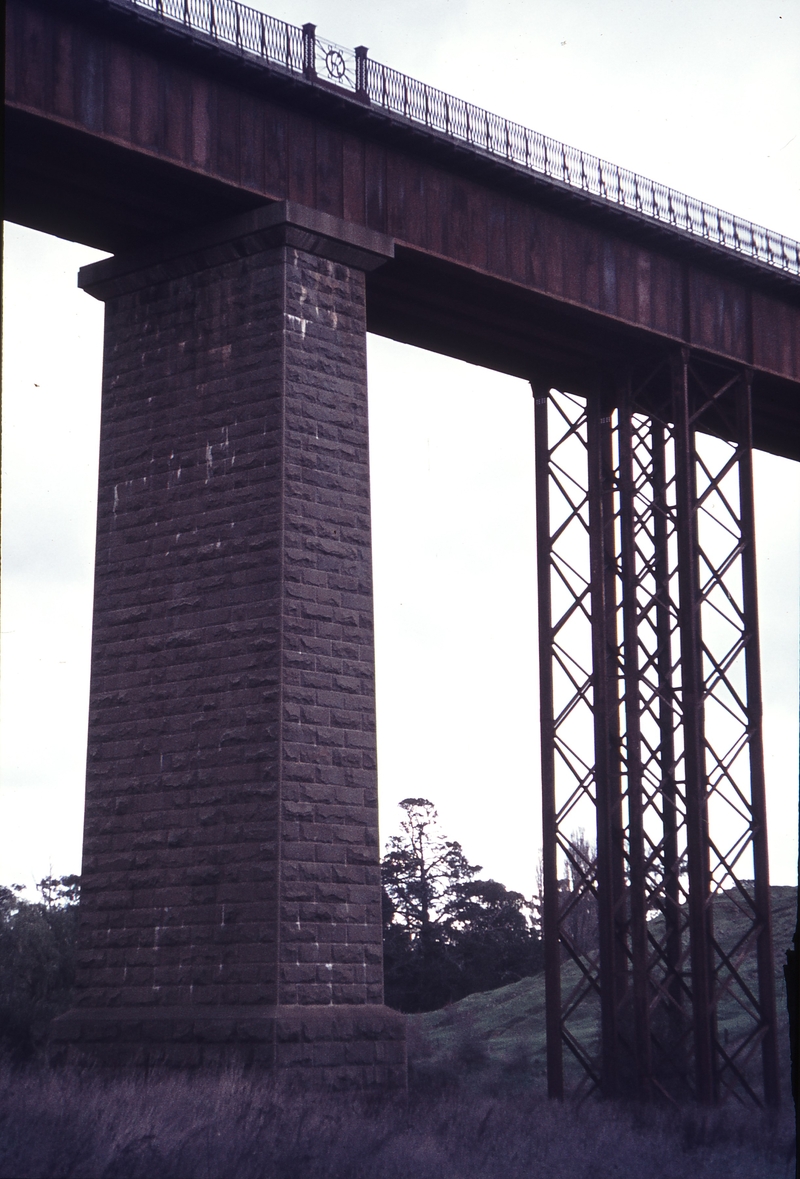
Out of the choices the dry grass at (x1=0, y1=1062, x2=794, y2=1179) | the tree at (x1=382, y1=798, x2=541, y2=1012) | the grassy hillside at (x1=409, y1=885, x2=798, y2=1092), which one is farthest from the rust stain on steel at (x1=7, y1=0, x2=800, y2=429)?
the tree at (x1=382, y1=798, x2=541, y2=1012)

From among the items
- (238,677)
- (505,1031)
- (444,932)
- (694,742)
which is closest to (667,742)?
(694,742)

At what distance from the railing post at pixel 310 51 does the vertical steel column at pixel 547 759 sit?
22.5 ft

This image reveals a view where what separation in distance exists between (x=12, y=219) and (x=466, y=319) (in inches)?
252

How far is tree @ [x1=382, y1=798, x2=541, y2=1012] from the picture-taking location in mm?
44156

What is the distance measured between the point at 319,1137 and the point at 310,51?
1153 centimetres

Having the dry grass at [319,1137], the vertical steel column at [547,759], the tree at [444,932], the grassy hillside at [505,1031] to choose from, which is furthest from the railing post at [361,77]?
the tree at [444,932]

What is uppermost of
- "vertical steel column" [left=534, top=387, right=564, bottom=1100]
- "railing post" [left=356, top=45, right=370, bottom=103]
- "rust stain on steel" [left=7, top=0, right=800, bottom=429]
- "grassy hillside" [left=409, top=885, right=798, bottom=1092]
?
"railing post" [left=356, top=45, right=370, bottom=103]

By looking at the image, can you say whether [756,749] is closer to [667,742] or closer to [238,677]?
[667,742]

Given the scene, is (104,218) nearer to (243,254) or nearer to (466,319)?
(243,254)

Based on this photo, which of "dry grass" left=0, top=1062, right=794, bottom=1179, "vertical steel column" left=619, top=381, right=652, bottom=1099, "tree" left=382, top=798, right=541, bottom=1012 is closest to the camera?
"dry grass" left=0, top=1062, right=794, bottom=1179

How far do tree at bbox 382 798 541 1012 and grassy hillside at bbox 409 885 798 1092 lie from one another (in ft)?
11.5

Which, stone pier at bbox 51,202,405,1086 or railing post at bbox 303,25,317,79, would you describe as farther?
railing post at bbox 303,25,317,79

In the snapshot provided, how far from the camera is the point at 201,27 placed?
16391mm

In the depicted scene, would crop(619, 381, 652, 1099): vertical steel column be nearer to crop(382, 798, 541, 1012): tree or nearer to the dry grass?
the dry grass
